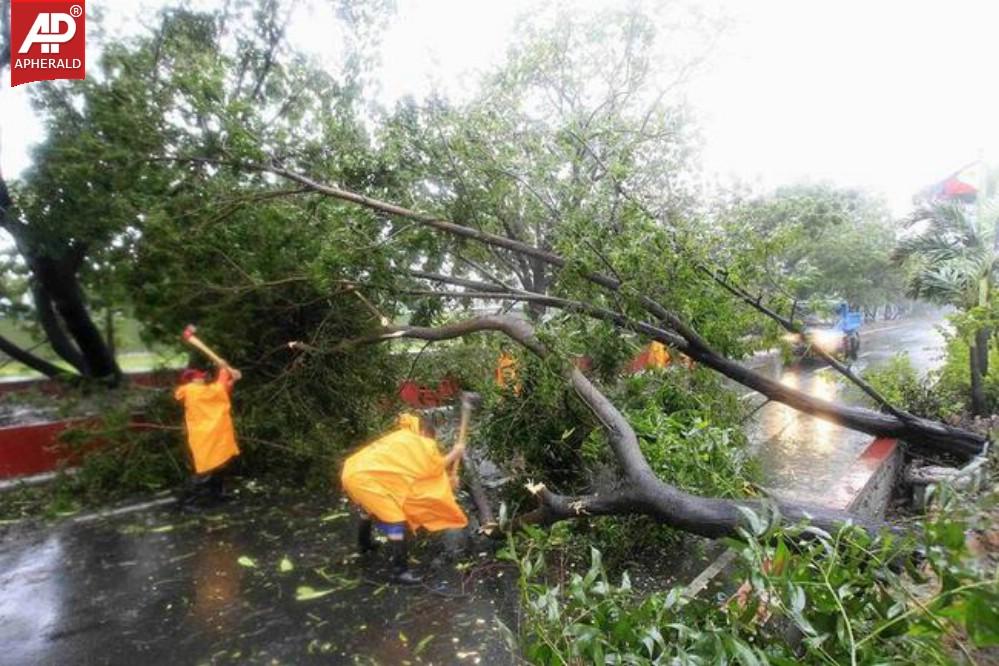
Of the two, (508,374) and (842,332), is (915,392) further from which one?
(842,332)

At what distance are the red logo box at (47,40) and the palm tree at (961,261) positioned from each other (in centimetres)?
985

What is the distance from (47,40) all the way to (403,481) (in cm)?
627

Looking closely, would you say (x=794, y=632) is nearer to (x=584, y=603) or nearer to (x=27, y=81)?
(x=584, y=603)

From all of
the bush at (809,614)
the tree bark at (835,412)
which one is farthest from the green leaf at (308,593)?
A: the tree bark at (835,412)

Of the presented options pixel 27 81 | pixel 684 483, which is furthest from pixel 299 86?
pixel 684 483

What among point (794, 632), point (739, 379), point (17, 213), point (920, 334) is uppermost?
point (17, 213)

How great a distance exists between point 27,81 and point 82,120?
67cm

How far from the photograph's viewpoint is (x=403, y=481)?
3.74m

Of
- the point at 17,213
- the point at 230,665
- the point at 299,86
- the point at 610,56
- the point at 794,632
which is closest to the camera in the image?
the point at 794,632

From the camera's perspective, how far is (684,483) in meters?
4.23

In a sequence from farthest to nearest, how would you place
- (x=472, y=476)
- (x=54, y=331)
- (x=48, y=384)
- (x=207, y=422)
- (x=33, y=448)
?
(x=48, y=384)
(x=54, y=331)
(x=33, y=448)
(x=207, y=422)
(x=472, y=476)

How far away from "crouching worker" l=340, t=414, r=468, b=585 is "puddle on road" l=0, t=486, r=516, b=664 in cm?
40

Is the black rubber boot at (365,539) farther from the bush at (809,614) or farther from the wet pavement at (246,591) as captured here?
the bush at (809,614)

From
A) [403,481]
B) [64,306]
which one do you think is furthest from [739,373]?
[64,306]
